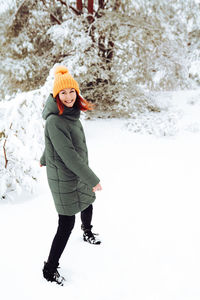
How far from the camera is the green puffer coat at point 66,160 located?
158 cm

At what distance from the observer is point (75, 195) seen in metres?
1.78

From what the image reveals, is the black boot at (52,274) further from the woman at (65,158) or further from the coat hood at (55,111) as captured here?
the coat hood at (55,111)

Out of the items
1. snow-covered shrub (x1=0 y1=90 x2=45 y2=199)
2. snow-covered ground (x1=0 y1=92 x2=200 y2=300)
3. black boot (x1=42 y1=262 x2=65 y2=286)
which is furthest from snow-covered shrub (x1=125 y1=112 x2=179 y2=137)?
black boot (x1=42 y1=262 x2=65 y2=286)

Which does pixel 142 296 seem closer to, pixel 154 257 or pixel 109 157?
pixel 154 257

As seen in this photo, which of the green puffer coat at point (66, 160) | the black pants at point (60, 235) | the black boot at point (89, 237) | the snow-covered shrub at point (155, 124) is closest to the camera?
the green puffer coat at point (66, 160)

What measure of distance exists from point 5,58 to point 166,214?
642cm

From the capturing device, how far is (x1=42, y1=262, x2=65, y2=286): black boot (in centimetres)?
187

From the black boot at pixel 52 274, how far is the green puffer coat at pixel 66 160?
1.57 ft

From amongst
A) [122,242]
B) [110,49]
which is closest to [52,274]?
[122,242]

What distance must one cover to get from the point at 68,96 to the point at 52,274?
1412 millimetres

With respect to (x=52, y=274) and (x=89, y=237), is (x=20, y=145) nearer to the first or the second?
(x=89, y=237)

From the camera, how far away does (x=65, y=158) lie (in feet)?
5.20

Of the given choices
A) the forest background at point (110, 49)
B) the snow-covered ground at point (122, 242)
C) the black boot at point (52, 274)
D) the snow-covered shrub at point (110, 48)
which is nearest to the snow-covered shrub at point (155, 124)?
the forest background at point (110, 49)

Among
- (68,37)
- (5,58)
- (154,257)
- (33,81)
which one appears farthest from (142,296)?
(5,58)
